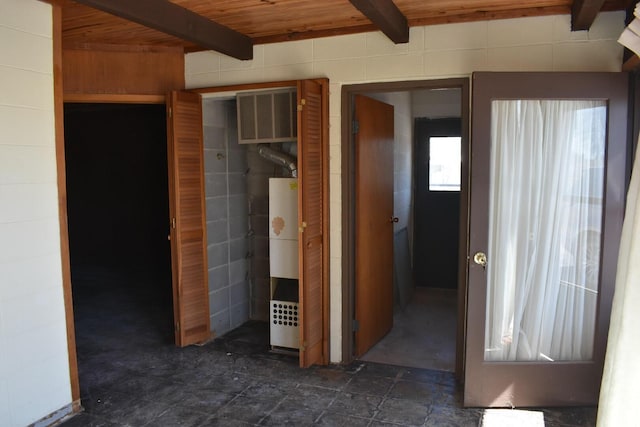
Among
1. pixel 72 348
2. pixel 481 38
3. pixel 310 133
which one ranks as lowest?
pixel 72 348

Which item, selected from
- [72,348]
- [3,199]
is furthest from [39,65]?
[72,348]

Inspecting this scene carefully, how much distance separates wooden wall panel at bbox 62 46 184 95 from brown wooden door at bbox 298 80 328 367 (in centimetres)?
122

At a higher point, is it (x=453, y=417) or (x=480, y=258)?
(x=480, y=258)

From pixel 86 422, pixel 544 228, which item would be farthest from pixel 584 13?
pixel 86 422

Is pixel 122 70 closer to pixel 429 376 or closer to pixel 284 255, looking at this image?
pixel 284 255

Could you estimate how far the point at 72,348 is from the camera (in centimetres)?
301

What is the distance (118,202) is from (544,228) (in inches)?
219

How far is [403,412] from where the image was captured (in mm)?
3016

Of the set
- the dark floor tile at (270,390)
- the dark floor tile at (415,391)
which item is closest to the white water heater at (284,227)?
the dark floor tile at (270,390)

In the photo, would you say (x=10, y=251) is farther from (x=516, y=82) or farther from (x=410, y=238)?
(x=410, y=238)

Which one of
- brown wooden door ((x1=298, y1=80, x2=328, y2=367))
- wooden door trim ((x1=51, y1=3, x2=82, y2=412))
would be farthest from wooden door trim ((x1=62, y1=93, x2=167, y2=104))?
brown wooden door ((x1=298, y1=80, x2=328, y2=367))

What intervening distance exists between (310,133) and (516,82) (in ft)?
4.38

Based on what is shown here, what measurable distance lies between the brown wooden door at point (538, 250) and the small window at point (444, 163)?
7.95ft

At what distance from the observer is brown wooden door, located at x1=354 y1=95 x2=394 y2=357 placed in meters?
3.75
